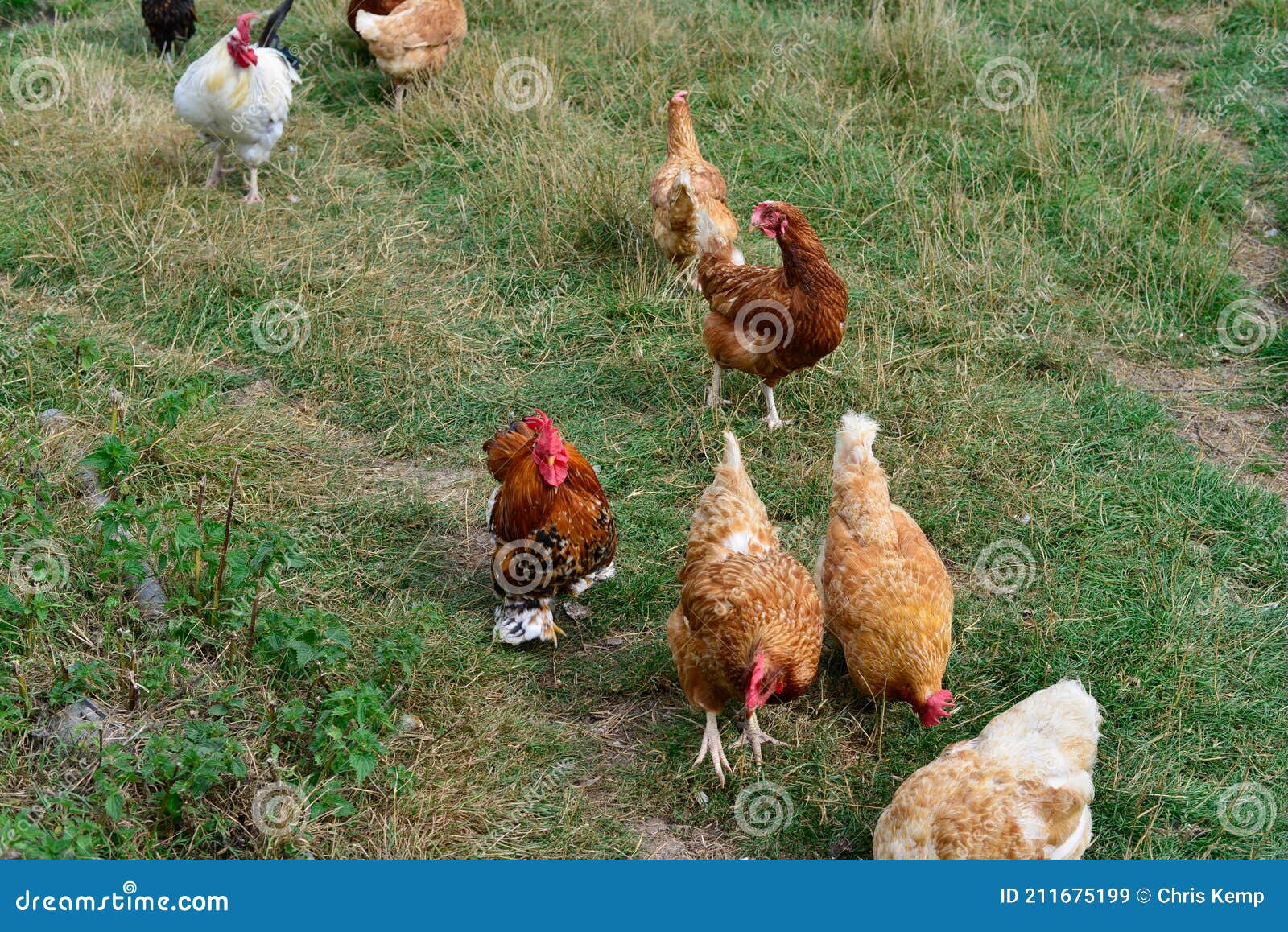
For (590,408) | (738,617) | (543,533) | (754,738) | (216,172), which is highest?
(738,617)

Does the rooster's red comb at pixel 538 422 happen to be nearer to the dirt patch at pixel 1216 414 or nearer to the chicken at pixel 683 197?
the chicken at pixel 683 197

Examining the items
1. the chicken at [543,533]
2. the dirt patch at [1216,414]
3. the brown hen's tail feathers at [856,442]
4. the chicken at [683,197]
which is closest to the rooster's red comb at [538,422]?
the chicken at [543,533]

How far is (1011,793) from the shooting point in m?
3.62

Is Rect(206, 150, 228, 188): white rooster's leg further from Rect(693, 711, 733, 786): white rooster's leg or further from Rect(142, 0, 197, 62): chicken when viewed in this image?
Rect(693, 711, 733, 786): white rooster's leg

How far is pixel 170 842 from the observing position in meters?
3.60

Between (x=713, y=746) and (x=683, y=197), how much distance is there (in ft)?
10.4

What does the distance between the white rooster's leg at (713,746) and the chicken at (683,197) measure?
2677mm

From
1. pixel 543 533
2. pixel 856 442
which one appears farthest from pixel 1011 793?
pixel 543 533

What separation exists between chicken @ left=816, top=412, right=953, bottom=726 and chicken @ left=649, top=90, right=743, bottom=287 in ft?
6.16

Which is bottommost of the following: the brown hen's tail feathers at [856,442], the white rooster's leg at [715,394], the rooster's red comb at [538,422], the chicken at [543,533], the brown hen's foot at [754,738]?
the brown hen's foot at [754,738]

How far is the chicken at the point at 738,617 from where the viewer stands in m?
4.04

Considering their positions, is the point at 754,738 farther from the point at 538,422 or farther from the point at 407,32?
the point at 407,32

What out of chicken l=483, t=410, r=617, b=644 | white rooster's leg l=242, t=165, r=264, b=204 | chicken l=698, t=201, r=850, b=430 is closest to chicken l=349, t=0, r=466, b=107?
white rooster's leg l=242, t=165, r=264, b=204

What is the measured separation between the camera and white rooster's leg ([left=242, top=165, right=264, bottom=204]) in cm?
735
